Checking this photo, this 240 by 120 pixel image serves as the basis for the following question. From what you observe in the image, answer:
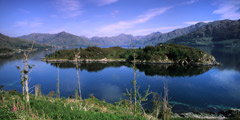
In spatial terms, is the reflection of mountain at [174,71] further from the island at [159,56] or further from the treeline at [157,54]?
the treeline at [157,54]

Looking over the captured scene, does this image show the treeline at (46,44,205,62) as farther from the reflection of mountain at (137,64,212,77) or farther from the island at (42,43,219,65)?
the reflection of mountain at (137,64,212,77)

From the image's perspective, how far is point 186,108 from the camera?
140 feet

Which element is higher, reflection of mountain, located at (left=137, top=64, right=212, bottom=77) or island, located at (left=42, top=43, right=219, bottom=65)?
island, located at (left=42, top=43, right=219, bottom=65)

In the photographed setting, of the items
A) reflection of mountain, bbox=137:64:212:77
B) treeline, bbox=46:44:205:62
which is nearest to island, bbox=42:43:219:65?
treeline, bbox=46:44:205:62

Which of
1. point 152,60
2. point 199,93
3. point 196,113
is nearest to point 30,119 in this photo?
point 196,113

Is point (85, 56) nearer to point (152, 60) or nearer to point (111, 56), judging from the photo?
point (111, 56)

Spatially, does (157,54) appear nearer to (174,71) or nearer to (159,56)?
(159,56)

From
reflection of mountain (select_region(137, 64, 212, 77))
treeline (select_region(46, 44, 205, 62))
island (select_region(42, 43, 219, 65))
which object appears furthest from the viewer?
treeline (select_region(46, 44, 205, 62))

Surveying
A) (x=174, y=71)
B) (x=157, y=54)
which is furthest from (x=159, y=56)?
(x=174, y=71)

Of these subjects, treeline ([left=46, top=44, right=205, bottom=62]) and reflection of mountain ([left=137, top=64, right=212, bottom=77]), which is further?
treeline ([left=46, top=44, right=205, bottom=62])

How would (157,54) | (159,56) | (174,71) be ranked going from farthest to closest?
(157,54), (159,56), (174,71)

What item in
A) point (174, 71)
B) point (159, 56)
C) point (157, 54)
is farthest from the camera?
point (157, 54)

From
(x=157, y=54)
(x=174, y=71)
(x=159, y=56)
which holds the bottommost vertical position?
(x=174, y=71)

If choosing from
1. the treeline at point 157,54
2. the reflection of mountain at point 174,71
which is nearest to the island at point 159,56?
the treeline at point 157,54
